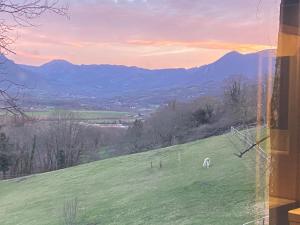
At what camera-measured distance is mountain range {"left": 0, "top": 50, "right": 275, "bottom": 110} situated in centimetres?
137

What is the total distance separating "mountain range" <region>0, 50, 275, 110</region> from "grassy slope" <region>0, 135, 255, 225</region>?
3.18 m

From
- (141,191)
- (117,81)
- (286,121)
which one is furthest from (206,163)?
(286,121)

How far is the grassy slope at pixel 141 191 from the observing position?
31.6 ft

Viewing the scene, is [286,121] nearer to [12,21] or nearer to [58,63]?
[12,21]

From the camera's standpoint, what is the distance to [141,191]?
13188mm

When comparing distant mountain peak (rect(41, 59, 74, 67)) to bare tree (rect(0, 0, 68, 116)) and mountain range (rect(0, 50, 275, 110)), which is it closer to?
mountain range (rect(0, 50, 275, 110))

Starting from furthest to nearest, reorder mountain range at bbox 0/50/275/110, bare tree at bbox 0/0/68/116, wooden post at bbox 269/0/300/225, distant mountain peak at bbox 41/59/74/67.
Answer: distant mountain peak at bbox 41/59/74/67 → mountain range at bbox 0/50/275/110 → bare tree at bbox 0/0/68/116 → wooden post at bbox 269/0/300/225

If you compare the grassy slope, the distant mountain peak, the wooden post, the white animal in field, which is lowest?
the grassy slope

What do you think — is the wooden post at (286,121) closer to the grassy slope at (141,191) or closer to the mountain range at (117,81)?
the mountain range at (117,81)

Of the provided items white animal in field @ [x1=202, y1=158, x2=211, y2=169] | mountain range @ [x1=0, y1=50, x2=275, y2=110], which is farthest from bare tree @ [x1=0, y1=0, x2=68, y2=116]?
white animal in field @ [x1=202, y1=158, x2=211, y2=169]

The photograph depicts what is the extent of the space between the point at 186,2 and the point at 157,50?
0.93 metres

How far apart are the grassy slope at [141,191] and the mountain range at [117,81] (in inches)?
125

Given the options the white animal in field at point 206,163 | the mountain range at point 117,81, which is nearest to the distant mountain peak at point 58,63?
the mountain range at point 117,81

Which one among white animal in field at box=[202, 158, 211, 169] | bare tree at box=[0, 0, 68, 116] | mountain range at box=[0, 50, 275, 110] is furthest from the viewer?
white animal in field at box=[202, 158, 211, 169]
